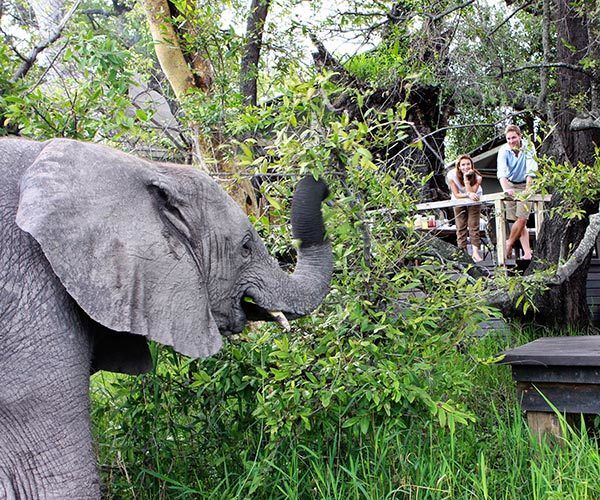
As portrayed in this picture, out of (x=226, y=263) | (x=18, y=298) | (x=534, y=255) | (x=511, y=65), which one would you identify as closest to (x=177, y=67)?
(x=511, y=65)

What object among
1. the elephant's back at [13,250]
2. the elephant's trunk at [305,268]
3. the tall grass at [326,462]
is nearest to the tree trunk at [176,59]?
the tall grass at [326,462]

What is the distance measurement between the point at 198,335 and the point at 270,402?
31.5 inches

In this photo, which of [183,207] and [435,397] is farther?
[435,397]

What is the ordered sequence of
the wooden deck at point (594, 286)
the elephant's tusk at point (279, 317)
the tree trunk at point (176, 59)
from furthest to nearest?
the wooden deck at point (594, 286)
the tree trunk at point (176, 59)
the elephant's tusk at point (279, 317)

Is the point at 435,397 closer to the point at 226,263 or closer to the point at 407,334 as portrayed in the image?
the point at 407,334

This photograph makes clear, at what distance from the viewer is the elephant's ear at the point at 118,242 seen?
7.93 feet

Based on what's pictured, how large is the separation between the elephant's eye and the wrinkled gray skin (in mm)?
286

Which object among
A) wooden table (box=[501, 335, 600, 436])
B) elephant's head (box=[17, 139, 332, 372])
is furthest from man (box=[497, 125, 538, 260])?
elephant's head (box=[17, 139, 332, 372])

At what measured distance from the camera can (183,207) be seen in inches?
114

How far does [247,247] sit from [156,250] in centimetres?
58

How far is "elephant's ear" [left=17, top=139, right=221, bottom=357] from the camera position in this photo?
242 cm

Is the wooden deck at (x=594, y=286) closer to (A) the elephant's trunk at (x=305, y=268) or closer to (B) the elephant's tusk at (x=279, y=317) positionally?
(A) the elephant's trunk at (x=305, y=268)

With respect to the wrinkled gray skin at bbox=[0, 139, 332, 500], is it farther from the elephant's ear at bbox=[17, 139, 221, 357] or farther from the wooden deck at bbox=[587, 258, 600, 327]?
the wooden deck at bbox=[587, 258, 600, 327]

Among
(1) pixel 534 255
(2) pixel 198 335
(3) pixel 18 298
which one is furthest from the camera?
(1) pixel 534 255
